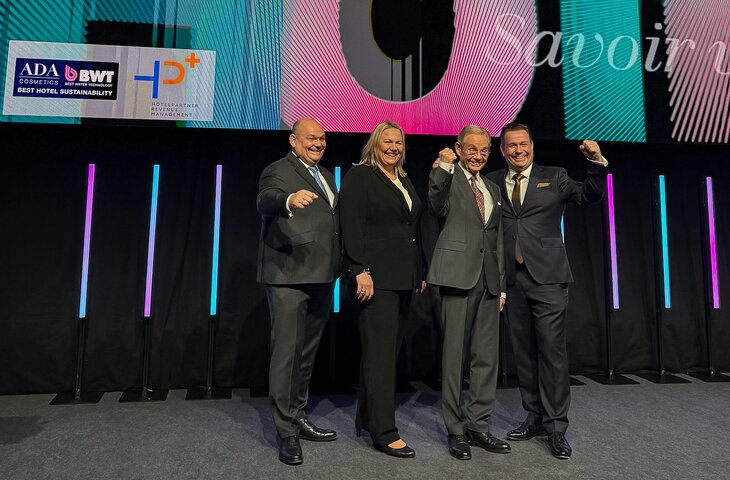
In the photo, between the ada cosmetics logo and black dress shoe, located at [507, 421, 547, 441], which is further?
the ada cosmetics logo

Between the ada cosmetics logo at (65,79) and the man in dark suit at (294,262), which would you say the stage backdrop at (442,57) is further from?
the man in dark suit at (294,262)

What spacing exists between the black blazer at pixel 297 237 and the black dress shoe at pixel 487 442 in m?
0.97

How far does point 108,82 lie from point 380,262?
228 centimetres

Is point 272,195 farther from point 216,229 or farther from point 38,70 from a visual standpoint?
point 38,70

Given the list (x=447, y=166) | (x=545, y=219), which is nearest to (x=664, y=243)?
(x=545, y=219)

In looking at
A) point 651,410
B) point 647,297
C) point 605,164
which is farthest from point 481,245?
point 647,297

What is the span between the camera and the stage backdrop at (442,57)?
120 inches

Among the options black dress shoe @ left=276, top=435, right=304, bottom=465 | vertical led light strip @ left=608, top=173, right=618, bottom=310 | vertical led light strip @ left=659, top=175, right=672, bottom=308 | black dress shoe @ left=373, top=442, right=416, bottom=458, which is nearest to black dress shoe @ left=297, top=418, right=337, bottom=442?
black dress shoe @ left=276, top=435, right=304, bottom=465

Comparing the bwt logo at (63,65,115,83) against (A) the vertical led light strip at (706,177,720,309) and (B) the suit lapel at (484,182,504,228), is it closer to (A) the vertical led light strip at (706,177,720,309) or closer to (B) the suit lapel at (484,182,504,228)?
(B) the suit lapel at (484,182,504,228)

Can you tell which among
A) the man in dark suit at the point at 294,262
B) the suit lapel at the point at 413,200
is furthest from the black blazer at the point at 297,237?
the suit lapel at the point at 413,200

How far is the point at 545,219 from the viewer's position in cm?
218

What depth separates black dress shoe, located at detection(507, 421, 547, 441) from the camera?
2201mm

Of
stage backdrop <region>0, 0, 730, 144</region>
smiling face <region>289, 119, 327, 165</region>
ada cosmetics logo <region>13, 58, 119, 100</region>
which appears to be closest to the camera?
smiling face <region>289, 119, 327, 165</region>

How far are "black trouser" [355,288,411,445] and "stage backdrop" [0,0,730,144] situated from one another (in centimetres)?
154
